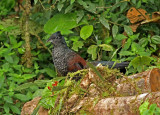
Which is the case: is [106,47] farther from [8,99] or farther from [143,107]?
[143,107]

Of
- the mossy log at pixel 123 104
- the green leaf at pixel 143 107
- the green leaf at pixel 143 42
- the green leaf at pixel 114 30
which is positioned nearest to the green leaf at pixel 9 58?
the green leaf at pixel 114 30

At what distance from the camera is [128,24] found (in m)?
6.06

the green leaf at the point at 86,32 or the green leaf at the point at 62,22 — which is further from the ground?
the green leaf at the point at 62,22

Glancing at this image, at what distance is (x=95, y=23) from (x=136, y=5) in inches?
30.0

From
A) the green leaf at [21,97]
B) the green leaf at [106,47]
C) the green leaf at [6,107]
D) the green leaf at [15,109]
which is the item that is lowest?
the green leaf at [15,109]

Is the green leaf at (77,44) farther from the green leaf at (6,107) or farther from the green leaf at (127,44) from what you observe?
the green leaf at (6,107)

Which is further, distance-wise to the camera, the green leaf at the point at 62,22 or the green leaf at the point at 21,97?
the green leaf at the point at 62,22

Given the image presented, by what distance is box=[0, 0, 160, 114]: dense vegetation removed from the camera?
5.44 m

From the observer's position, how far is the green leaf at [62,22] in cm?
572

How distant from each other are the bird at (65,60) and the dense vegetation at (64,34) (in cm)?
22

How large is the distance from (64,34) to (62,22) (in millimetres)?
305

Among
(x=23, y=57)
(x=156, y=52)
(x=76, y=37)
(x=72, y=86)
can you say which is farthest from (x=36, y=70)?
(x=72, y=86)

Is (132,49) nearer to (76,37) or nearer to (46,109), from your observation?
(76,37)

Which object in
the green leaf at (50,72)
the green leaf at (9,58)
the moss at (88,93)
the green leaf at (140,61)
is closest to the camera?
the moss at (88,93)
